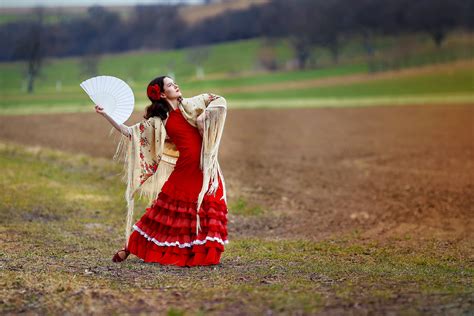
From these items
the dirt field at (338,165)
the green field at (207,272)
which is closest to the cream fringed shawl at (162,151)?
the green field at (207,272)

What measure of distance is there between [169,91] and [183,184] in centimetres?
89

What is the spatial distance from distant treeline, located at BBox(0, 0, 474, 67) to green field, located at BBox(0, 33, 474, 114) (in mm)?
518

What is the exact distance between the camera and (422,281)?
21.5 ft

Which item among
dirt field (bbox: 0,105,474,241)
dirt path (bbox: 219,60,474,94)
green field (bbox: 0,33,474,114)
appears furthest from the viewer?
dirt path (bbox: 219,60,474,94)

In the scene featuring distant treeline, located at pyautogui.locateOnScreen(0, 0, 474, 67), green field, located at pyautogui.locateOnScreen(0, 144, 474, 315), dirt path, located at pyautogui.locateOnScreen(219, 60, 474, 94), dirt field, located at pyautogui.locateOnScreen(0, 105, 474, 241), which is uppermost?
distant treeline, located at pyautogui.locateOnScreen(0, 0, 474, 67)

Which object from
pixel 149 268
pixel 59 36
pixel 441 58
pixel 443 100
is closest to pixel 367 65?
pixel 441 58

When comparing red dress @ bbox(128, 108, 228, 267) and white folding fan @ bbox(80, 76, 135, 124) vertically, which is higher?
white folding fan @ bbox(80, 76, 135, 124)

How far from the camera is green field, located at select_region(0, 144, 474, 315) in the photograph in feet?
18.8

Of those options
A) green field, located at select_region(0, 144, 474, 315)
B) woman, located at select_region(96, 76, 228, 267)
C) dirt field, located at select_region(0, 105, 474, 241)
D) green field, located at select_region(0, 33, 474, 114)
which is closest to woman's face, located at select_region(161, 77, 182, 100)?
woman, located at select_region(96, 76, 228, 267)

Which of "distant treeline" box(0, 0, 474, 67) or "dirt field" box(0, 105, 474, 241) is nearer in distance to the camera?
"dirt field" box(0, 105, 474, 241)

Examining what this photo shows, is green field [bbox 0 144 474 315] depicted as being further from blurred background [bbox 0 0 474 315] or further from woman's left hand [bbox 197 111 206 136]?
woman's left hand [bbox 197 111 206 136]

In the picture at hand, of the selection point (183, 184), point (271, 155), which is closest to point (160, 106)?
point (183, 184)

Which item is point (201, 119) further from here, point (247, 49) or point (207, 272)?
point (247, 49)

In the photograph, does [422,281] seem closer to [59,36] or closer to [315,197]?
[315,197]
